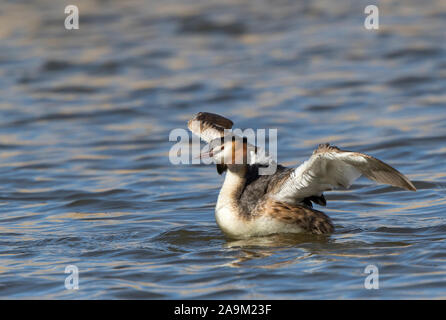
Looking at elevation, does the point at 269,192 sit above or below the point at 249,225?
above

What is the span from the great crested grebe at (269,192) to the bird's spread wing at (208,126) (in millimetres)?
563

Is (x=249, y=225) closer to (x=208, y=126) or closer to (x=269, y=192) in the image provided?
(x=269, y=192)

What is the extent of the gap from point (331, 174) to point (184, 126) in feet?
23.9

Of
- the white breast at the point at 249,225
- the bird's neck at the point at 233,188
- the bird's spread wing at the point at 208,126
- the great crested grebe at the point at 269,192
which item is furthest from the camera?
the bird's spread wing at the point at 208,126

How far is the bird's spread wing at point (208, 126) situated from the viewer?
31.2 ft

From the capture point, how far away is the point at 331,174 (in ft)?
27.0

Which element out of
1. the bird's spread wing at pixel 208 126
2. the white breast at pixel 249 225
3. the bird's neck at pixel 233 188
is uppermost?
the bird's spread wing at pixel 208 126

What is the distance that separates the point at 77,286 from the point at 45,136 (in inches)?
317

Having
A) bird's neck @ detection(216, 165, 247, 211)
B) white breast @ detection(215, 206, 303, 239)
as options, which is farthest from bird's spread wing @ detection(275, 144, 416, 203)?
bird's neck @ detection(216, 165, 247, 211)

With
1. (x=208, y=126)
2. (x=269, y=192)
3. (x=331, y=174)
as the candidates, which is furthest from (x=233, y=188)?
(x=208, y=126)

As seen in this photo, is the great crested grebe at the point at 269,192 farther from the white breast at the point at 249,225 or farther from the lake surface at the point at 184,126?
the lake surface at the point at 184,126

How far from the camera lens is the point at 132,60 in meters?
20.0

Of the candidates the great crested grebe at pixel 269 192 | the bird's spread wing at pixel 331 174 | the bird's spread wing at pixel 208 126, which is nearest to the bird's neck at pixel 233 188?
the great crested grebe at pixel 269 192

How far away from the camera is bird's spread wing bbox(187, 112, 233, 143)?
9.52m
